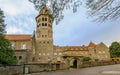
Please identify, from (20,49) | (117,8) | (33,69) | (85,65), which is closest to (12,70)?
(33,69)

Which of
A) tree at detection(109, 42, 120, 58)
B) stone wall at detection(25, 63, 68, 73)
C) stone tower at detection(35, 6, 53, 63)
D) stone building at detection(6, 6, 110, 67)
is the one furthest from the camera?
tree at detection(109, 42, 120, 58)

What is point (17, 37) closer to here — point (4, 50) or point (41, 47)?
point (41, 47)

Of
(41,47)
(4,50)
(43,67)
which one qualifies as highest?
(41,47)

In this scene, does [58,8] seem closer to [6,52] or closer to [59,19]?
[59,19]

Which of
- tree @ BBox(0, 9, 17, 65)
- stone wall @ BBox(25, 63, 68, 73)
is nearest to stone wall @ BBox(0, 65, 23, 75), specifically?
stone wall @ BBox(25, 63, 68, 73)

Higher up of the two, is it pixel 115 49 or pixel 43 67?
pixel 115 49

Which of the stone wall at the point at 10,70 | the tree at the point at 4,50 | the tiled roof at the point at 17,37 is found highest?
the tiled roof at the point at 17,37

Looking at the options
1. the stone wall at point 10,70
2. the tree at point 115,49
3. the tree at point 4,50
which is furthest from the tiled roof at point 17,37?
the tree at point 115,49

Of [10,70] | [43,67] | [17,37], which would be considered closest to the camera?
[10,70]

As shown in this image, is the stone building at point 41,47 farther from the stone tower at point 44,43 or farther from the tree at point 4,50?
the tree at point 4,50

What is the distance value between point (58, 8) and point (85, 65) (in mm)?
30266

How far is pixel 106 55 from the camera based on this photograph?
97.5 meters

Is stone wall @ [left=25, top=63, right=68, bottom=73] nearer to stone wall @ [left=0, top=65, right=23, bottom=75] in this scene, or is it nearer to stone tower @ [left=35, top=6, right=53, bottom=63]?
stone wall @ [left=0, top=65, right=23, bottom=75]

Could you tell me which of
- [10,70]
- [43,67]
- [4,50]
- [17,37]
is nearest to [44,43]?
[17,37]
